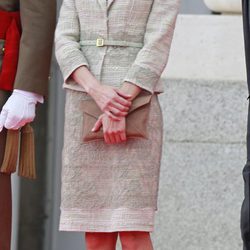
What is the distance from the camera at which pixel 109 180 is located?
5023mm

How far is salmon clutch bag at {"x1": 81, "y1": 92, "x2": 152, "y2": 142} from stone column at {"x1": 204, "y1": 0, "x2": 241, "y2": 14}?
1.61 m

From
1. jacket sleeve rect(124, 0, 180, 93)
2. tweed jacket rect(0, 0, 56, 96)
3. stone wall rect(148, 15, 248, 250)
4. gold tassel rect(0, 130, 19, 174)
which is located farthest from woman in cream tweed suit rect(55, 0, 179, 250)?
stone wall rect(148, 15, 248, 250)

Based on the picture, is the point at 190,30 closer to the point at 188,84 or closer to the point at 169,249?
the point at 188,84

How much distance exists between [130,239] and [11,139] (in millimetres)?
744

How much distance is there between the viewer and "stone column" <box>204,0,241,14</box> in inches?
253

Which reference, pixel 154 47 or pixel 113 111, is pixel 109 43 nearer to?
pixel 154 47

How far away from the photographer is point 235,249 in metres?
6.38

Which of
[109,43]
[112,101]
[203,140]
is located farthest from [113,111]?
[203,140]

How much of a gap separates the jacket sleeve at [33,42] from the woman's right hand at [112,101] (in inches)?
16.4

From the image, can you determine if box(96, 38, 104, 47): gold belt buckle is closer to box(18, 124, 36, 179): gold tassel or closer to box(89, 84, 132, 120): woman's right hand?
box(89, 84, 132, 120): woman's right hand

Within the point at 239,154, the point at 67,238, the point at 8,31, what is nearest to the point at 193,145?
the point at 239,154

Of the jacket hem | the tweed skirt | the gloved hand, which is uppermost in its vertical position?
the gloved hand

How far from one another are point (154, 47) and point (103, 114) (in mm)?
368

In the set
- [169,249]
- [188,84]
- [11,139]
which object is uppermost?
[188,84]
